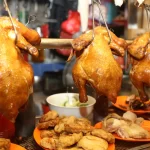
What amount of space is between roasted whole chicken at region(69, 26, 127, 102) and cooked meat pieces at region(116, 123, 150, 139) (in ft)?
1.01

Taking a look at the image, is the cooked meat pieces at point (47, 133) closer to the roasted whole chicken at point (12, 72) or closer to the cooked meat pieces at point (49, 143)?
the cooked meat pieces at point (49, 143)

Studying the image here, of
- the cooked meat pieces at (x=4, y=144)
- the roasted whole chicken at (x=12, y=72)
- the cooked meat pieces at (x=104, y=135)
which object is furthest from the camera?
the cooked meat pieces at (x=104, y=135)

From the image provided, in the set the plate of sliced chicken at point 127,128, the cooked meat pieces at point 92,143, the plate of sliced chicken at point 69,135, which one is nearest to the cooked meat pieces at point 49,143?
the plate of sliced chicken at point 69,135

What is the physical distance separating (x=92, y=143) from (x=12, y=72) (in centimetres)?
61

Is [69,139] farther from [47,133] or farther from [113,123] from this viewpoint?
[113,123]

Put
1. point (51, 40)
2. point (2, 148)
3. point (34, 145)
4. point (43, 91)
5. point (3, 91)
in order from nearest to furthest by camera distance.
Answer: point (3, 91), point (2, 148), point (51, 40), point (34, 145), point (43, 91)

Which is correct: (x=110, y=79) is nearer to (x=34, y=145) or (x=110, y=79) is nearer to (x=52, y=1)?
(x=34, y=145)

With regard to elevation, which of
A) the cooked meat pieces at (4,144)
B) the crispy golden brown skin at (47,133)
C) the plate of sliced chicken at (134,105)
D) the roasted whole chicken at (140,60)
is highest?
the roasted whole chicken at (140,60)

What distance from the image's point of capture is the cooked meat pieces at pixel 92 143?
1.61m

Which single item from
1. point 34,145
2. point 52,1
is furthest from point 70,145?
point 52,1

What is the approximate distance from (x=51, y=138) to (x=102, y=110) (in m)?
0.57

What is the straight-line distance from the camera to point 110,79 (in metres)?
1.58

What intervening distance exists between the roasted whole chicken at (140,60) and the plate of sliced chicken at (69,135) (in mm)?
336

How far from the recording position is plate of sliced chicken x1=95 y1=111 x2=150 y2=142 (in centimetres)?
181
